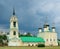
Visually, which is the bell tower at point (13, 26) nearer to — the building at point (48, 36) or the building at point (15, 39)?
the building at point (15, 39)

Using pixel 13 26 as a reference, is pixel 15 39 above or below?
below

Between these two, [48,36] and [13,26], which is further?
[48,36]

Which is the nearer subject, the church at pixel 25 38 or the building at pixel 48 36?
the church at pixel 25 38

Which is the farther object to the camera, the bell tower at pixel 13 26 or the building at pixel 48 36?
the building at pixel 48 36

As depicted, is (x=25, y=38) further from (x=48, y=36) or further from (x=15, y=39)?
(x=48, y=36)

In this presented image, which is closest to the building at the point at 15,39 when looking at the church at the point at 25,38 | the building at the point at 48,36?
the church at the point at 25,38

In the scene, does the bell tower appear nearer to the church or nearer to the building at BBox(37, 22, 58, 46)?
the church

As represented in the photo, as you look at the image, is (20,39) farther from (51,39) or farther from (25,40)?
(51,39)

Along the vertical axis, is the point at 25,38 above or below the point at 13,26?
below

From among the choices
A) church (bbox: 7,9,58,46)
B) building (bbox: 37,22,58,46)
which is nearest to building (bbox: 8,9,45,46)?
church (bbox: 7,9,58,46)

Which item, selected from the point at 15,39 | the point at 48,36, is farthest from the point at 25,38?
the point at 48,36

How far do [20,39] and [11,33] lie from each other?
4626 mm

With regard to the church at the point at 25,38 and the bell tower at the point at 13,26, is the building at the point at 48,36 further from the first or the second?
the bell tower at the point at 13,26

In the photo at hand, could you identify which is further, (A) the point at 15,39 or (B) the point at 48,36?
(B) the point at 48,36
